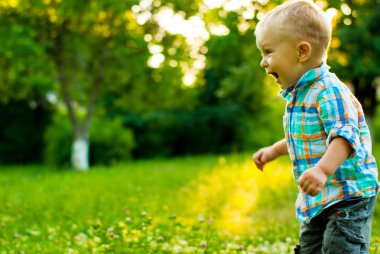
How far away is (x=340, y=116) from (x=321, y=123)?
0.13m

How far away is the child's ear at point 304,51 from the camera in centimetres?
296

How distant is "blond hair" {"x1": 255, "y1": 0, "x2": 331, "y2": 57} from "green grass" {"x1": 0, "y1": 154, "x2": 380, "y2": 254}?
6.70 feet

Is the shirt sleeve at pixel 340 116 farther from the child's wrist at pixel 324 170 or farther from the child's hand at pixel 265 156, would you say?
the child's hand at pixel 265 156

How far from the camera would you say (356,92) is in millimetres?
26359

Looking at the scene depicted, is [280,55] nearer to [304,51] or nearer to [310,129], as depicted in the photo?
[304,51]

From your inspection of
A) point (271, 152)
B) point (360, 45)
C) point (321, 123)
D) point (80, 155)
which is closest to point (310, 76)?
point (321, 123)

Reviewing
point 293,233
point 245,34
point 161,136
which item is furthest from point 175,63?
point 293,233

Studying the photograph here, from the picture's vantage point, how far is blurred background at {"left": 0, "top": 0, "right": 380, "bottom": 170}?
18203 millimetres

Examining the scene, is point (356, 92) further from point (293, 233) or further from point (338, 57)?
point (293, 233)

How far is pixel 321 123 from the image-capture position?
A: 3.01 metres

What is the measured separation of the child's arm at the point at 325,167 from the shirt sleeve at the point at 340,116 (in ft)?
0.12

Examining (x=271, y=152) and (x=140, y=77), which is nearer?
(x=271, y=152)

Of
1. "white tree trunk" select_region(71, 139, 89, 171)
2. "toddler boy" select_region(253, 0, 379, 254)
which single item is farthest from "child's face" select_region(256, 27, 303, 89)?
"white tree trunk" select_region(71, 139, 89, 171)

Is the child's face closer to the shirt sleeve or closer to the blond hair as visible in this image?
the blond hair
